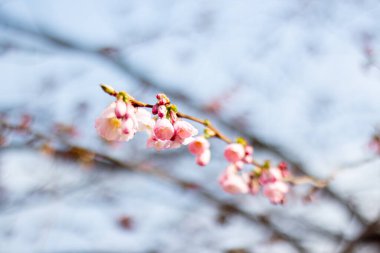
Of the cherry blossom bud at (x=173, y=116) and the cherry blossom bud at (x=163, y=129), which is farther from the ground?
the cherry blossom bud at (x=173, y=116)

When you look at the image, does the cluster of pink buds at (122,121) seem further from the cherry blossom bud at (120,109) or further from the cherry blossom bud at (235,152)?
the cherry blossom bud at (235,152)

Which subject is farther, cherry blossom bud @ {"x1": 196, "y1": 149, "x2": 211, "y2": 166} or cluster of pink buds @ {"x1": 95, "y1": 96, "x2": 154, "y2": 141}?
cherry blossom bud @ {"x1": 196, "y1": 149, "x2": 211, "y2": 166}

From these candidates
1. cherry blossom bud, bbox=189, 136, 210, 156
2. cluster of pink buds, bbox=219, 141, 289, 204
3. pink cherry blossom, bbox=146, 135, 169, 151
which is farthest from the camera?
cluster of pink buds, bbox=219, 141, 289, 204

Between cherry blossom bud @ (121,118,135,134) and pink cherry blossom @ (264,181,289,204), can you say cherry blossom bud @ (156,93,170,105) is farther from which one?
pink cherry blossom @ (264,181,289,204)

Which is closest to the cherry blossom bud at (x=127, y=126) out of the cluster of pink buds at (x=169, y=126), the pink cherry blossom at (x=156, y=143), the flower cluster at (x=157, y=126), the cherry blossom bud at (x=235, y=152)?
the flower cluster at (x=157, y=126)

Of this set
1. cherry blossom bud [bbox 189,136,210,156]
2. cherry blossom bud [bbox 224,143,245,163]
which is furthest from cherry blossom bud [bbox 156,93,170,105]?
cherry blossom bud [bbox 224,143,245,163]
